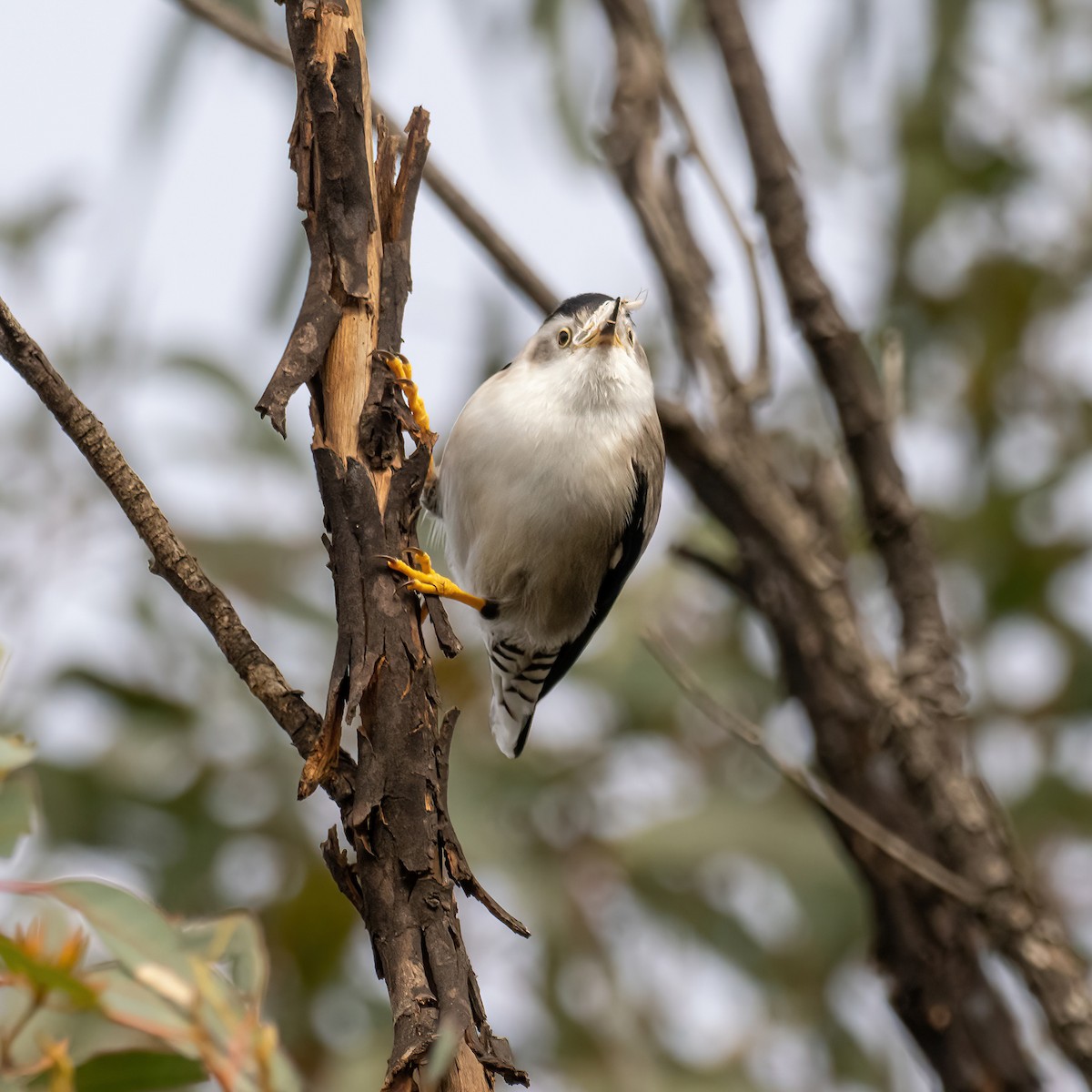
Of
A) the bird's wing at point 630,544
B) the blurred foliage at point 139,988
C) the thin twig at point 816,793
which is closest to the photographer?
the blurred foliage at point 139,988

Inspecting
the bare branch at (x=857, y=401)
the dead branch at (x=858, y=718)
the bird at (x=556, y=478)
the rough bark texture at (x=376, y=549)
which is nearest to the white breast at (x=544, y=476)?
the bird at (x=556, y=478)

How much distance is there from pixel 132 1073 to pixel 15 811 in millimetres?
247

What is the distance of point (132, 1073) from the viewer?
120 centimetres

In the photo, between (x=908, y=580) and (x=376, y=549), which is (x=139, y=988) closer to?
(x=376, y=549)

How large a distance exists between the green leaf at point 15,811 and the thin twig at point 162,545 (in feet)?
0.66

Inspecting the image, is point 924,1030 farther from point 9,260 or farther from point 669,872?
point 9,260

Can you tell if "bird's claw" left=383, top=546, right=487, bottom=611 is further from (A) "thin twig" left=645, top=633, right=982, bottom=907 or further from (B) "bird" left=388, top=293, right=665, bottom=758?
(A) "thin twig" left=645, top=633, right=982, bottom=907

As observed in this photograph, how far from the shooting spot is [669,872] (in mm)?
2975

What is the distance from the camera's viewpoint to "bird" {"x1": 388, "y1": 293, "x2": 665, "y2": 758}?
2271mm

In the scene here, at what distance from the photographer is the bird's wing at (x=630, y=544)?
7.80 feet

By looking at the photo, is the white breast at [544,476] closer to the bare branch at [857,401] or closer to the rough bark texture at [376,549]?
the bare branch at [857,401]

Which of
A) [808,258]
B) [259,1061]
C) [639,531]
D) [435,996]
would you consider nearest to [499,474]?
[639,531]

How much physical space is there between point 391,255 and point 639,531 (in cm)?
109

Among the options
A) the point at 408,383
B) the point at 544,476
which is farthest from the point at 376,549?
the point at 544,476
